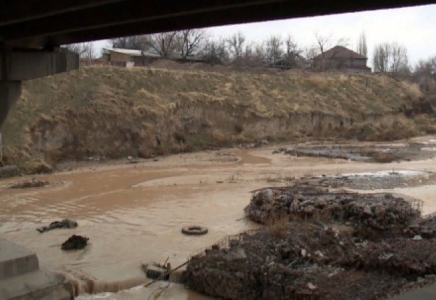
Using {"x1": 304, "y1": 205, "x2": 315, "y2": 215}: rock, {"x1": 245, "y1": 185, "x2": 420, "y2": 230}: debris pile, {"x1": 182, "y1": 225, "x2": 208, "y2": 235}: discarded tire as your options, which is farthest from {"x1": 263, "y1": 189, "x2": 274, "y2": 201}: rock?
{"x1": 182, "y1": 225, "x2": 208, "y2": 235}: discarded tire

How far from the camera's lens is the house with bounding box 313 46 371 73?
292 ft

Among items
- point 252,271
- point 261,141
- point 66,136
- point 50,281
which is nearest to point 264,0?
point 252,271

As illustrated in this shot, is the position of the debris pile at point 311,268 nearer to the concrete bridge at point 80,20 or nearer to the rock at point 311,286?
the rock at point 311,286

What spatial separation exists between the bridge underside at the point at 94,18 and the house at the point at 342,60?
74548 millimetres

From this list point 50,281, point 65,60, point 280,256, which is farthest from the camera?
point 65,60

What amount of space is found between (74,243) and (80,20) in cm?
713

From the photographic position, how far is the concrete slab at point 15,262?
10750 millimetres

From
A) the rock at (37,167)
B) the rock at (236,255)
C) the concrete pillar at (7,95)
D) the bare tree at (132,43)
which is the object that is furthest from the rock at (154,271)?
the bare tree at (132,43)

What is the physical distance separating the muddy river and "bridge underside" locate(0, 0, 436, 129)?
5.07 meters

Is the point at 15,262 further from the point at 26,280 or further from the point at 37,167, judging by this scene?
the point at 37,167

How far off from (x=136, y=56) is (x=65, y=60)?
59.0 meters

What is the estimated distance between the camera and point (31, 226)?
63.1ft

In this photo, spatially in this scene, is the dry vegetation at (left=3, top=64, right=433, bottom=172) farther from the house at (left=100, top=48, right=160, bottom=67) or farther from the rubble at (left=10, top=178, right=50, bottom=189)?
the house at (left=100, top=48, right=160, bottom=67)

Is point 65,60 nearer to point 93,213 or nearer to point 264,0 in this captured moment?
point 93,213
